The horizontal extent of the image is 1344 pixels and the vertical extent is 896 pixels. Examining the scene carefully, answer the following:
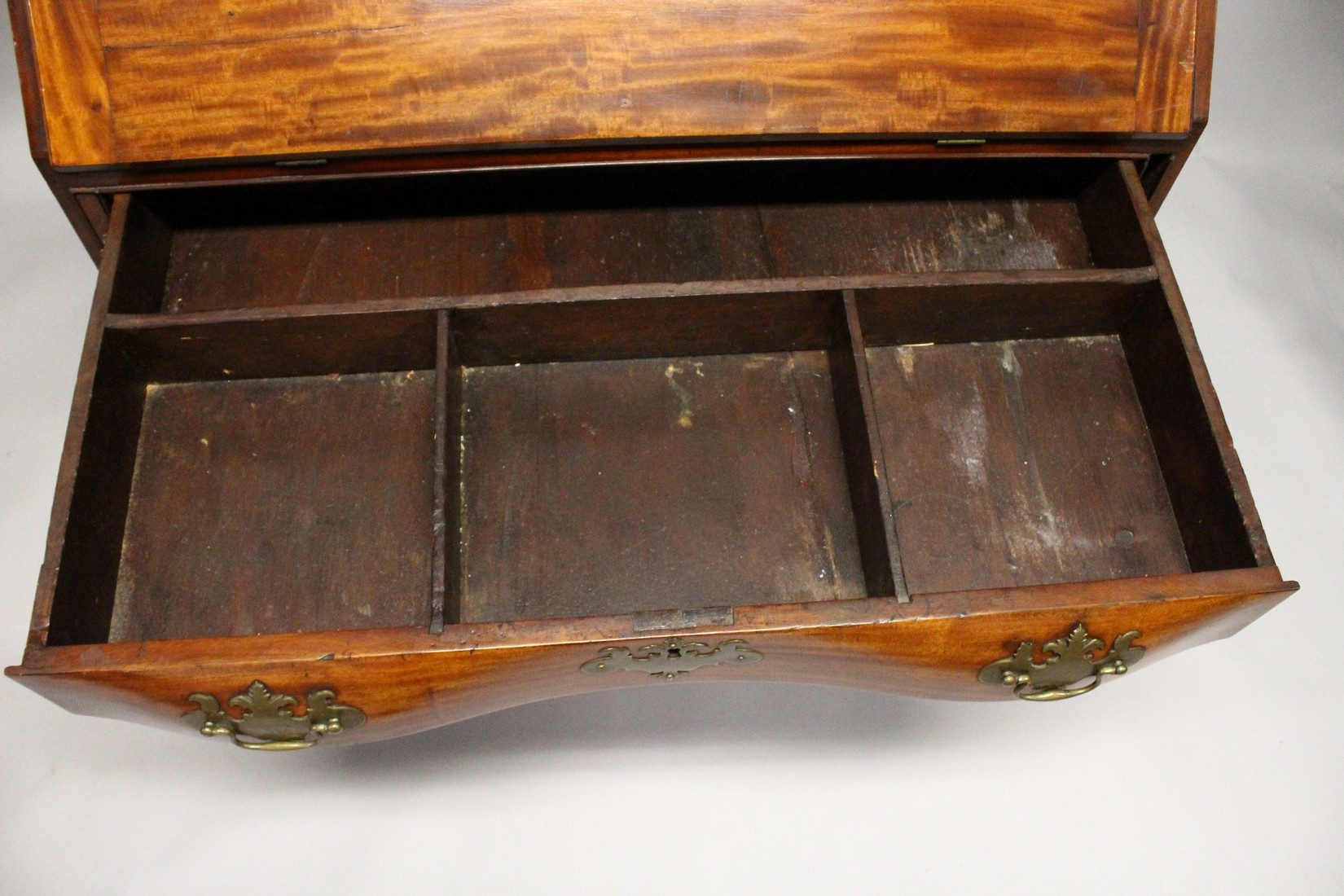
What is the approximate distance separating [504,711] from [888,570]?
78 centimetres

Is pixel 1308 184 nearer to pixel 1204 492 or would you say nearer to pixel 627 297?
pixel 1204 492

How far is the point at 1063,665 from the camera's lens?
1579 millimetres

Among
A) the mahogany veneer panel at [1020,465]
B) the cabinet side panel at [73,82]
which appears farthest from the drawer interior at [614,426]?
the cabinet side panel at [73,82]

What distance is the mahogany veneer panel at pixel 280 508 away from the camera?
1.68m

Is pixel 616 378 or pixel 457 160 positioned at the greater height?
pixel 457 160

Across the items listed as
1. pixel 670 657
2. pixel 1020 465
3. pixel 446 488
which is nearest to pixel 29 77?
pixel 446 488

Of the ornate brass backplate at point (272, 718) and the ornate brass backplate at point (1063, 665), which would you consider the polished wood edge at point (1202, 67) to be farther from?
the ornate brass backplate at point (272, 718)

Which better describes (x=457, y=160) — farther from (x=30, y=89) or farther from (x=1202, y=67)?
(x=1202, y=67)

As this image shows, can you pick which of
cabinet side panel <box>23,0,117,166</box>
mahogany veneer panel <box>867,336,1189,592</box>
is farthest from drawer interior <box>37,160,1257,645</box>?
cabinet side panel <box>23,0,117,166</box>

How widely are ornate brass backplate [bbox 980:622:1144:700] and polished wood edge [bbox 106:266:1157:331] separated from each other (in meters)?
0.52

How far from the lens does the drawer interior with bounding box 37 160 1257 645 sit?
1.69 metres

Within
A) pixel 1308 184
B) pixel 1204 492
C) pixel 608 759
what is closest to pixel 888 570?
pixel 1204 492

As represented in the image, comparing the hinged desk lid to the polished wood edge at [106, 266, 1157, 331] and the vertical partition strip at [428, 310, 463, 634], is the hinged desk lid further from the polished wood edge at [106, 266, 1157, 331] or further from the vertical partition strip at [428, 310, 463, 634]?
the vertical partition strip at [428, 310, 463, 634]

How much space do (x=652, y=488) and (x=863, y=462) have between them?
0.32 meters
